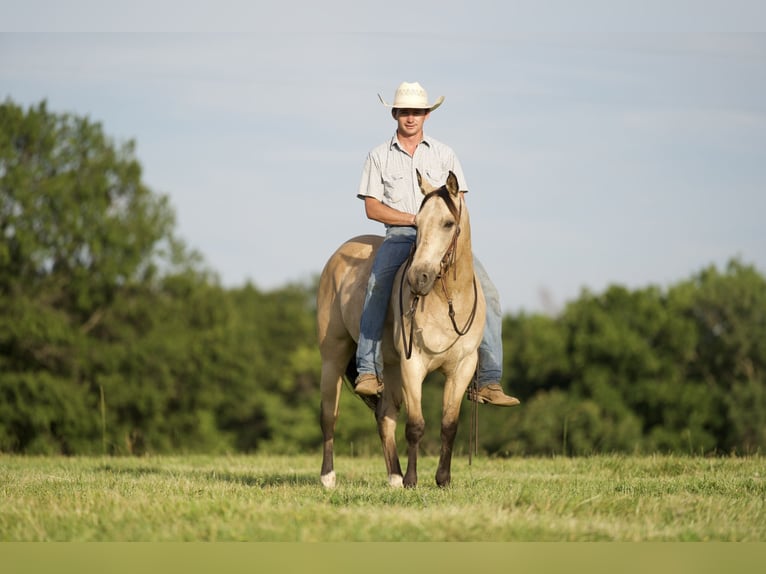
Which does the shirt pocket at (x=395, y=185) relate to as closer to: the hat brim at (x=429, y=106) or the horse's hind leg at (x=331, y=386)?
the hat brim at (x=429, y=106)

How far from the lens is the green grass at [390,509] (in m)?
5.60

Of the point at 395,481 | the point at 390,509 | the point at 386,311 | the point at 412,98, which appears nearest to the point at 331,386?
the point at 386,311

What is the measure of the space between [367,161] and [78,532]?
510 cm

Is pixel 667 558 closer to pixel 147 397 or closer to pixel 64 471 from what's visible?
pixel 64 471

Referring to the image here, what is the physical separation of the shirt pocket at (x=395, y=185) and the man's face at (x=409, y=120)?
388 mm

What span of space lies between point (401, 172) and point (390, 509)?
158 inches

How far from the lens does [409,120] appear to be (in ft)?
32.1

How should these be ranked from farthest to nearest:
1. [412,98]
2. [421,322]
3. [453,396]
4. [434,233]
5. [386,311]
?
[412,98]
[386,311]
[453,396]
[421,322]
[434,233]

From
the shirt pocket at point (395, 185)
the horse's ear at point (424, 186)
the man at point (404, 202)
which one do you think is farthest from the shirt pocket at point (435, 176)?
the horse's ear at point (424, 186)

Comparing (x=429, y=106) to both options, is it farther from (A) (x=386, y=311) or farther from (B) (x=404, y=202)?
(A) (x=386, y=311)

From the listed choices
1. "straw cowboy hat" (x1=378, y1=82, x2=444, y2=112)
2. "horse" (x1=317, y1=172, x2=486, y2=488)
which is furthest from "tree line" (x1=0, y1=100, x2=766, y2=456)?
"straw cowboy hat" (x1=378, y1=82, x2=444, y2=112)

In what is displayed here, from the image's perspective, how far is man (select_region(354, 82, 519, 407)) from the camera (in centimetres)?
956

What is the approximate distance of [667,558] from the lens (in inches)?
189

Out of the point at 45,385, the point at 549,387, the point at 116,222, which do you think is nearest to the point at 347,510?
the point at 45,385
